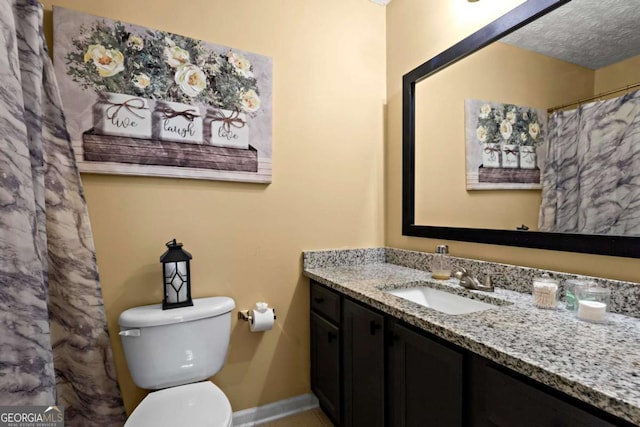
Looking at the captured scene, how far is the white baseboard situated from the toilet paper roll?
493 millimetres

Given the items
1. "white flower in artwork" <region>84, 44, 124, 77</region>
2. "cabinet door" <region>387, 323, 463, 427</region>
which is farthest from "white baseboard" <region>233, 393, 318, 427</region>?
"white flower in artwork" <region>84, 44, 124, 77</region>

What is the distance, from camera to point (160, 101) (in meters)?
1.48

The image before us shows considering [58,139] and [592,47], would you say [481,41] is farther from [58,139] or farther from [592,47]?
[58,139]

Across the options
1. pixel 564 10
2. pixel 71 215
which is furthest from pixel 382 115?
pixel 71 215

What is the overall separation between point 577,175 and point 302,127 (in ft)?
4.31

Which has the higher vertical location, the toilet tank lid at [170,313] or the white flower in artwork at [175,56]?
the white flower in artwork at [175,56]

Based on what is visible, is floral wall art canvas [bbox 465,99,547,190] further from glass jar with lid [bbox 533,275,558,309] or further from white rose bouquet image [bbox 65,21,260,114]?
white rose bouquet image [bbox 65,21,260,114]

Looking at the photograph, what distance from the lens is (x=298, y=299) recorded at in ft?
6.02

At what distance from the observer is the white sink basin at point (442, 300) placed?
130 centimetres

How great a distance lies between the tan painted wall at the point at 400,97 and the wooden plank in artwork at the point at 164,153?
92 centimetres

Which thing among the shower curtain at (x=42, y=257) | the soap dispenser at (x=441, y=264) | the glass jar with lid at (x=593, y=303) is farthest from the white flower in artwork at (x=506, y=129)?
the shower curtain at (x=42, y=257)

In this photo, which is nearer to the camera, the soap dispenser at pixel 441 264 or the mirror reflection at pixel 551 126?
the mirror reflection at pixel 551 126

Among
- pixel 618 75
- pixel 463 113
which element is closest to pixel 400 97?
pixel 463 113

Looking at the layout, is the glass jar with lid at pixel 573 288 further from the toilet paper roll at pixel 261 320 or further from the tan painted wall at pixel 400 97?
the toilet paper roll at pixel 261 320
